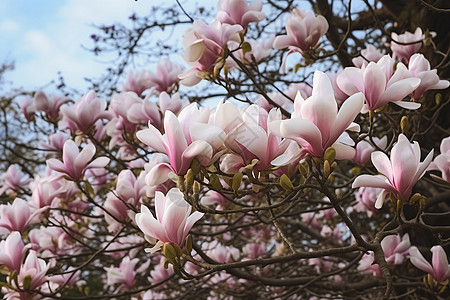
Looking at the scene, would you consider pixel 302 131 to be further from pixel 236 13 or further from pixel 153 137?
pixel 236 13

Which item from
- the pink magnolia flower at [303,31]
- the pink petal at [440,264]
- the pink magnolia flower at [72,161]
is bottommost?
the pink petal at [440,264]

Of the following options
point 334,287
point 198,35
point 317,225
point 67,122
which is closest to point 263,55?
point 198,35

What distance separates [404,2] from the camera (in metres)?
2.40

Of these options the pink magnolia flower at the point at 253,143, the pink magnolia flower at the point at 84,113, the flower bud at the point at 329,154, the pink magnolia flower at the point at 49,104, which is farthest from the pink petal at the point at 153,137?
the pink magnolia flower at the point at 49,104

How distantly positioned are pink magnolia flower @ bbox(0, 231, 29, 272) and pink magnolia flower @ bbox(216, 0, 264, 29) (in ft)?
2.82

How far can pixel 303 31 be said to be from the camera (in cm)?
→ 161

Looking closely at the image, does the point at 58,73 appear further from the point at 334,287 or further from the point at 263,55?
the point at 334,287

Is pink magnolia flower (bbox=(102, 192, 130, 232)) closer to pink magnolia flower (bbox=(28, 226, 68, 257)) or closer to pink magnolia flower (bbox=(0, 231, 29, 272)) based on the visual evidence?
pink magnolia flower (bbox=(0, 231, 29, 272))

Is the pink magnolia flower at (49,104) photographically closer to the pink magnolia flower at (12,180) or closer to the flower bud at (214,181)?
the pink magnolia flower at (12,180)

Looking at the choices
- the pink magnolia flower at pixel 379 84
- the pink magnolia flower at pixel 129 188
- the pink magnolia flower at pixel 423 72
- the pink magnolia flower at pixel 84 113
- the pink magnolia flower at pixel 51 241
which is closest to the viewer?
the pink magnolia flower at pixel 379 84

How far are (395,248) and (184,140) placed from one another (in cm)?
114

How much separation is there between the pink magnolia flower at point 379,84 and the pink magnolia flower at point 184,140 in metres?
0.36

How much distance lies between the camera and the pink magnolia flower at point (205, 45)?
136cm

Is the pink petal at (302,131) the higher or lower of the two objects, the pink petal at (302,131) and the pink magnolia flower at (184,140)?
the lower
